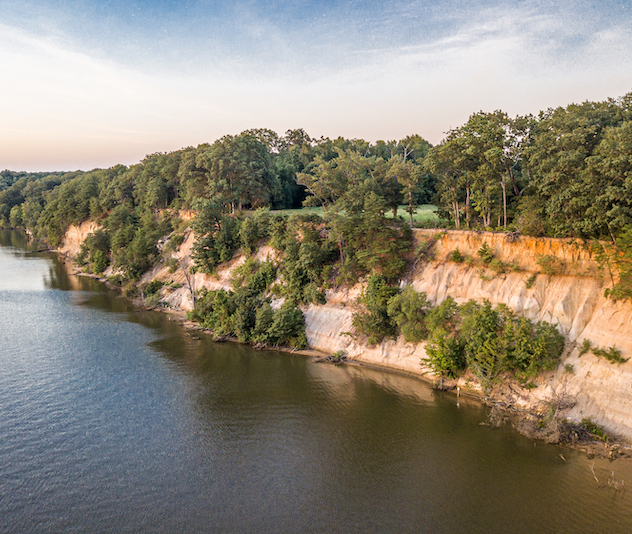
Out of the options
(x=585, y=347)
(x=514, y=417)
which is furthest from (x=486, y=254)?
(x=514, y=417)

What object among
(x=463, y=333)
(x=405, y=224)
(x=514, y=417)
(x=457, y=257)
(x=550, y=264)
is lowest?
(x=514, y=417)

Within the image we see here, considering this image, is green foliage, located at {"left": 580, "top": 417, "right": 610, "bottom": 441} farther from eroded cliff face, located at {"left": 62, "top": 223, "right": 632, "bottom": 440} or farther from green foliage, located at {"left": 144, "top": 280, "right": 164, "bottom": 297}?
green foliage, located at {"left": 144, "top": 280, "right": 164, "bottom": 297}

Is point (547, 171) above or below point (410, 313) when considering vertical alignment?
above

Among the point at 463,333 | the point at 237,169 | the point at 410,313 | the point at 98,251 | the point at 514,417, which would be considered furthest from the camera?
the point at 98,251

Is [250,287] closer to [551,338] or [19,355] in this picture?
[19,355]

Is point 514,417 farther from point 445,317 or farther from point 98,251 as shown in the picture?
point 98,251

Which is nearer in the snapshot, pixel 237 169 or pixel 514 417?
pixel 514 417

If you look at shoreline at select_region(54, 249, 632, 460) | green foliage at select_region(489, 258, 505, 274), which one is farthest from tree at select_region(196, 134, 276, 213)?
green foliage at select_region(489, 258, 505, 274)
